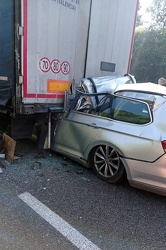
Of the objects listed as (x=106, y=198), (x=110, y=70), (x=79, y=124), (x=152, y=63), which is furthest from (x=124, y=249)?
(x=152, y=63)

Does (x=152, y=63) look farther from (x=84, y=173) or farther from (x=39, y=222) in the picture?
(x=39, y=222)

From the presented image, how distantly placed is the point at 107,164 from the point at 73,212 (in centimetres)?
100

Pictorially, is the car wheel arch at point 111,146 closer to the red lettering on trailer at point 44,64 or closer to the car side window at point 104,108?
the car side window at point 104,108

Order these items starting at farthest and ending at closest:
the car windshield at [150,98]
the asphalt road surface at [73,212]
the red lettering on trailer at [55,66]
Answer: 1. the red lettering on trailer at [55,66]
2. the car windshield at [150,98]
3. the asphalt road surface at [73,212]

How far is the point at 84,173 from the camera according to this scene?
13.4 feet

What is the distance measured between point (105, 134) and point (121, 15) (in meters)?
2.87

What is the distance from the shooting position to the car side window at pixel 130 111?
3338 mm

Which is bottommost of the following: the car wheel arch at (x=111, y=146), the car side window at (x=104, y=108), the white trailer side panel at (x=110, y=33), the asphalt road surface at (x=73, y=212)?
the asphalt road surface at (x=73, y=212)

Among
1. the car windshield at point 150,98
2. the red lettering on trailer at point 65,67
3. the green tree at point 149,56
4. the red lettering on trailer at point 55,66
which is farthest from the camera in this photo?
the green tree at point 149,56

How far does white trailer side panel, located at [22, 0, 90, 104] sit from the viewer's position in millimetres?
3855

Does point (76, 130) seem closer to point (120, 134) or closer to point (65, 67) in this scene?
point (120, 134)

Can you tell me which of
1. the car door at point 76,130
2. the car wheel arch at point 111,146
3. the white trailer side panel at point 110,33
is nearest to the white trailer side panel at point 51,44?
the white trailer side panel at point 110,33

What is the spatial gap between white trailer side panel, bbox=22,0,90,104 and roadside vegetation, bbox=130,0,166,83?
1021 centimetres

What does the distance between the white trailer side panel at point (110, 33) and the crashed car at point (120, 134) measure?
1112 mm
